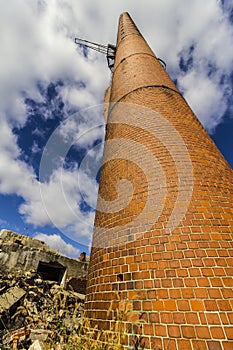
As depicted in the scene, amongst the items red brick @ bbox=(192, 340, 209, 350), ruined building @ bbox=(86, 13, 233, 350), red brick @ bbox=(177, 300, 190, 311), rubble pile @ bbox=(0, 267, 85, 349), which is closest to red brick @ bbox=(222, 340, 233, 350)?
ruined building @ bbox=(86, 13, 233, 350)

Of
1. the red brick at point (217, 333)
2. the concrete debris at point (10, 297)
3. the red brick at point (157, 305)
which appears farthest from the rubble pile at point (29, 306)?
the red brick at point (217, 333)

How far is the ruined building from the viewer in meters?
1.41

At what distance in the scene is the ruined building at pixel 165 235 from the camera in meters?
1.41

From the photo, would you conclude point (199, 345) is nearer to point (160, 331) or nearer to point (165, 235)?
point (160, 331)

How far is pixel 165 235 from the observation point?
1.85 metres

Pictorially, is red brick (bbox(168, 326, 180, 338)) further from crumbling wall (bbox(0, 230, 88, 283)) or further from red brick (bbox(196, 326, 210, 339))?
crumbling wall (bbox(0, 230, 88, 283))

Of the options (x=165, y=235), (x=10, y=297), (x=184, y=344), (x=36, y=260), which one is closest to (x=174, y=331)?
(x=184, y=344)

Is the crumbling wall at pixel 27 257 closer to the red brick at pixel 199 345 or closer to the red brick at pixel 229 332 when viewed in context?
the red brick at pixel 199 345

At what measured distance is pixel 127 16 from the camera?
893 centimetres

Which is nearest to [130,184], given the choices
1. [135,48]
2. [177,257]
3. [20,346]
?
[177,257]

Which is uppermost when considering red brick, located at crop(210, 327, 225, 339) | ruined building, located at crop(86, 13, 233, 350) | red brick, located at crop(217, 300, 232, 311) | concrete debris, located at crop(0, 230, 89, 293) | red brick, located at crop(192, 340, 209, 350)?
concrete debris, located at crop(0, 230, 89, 293)

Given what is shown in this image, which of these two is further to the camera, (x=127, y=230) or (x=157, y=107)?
(x=157, y=107)

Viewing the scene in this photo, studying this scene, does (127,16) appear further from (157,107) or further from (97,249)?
(97,249)

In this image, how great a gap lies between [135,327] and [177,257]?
0.63m
